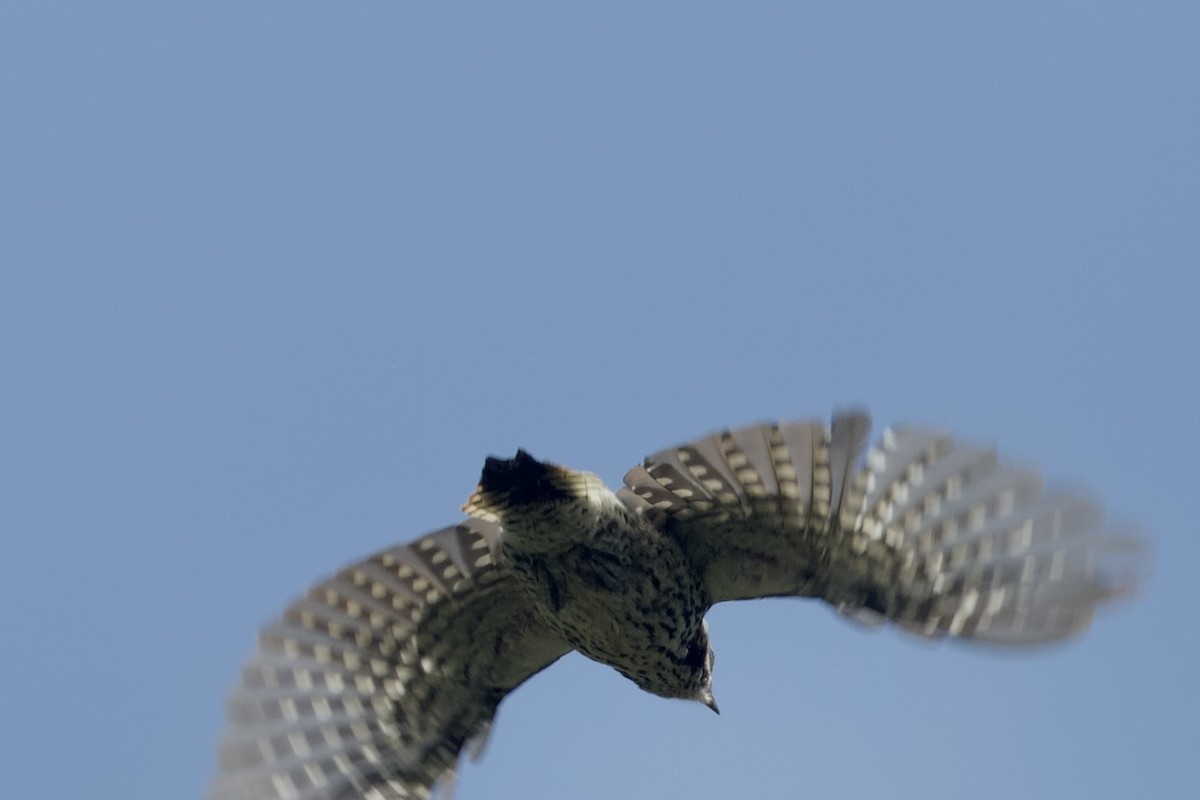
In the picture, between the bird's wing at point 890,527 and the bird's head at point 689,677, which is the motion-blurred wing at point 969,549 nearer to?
the bird's wing at point 890,527

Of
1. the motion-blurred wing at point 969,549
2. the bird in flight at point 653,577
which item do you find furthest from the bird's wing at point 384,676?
the motion-blurred wing at point 969,549

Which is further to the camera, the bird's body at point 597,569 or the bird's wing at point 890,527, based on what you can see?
the bird's wing at point 890,527

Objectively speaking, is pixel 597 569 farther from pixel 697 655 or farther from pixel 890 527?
pixel 890 527

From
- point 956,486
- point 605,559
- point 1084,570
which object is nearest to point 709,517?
point 605,559

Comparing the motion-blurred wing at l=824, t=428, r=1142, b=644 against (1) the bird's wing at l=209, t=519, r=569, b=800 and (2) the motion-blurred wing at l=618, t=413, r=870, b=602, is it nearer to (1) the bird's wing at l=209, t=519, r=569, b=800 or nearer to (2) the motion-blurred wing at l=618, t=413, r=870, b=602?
(2) the motion-blurred wing at l=618, t=413, r=870, b=602

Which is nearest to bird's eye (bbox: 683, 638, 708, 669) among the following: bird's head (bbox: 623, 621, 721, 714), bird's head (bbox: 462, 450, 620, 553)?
bird's head (bbox: 623, 621, 721, 714)

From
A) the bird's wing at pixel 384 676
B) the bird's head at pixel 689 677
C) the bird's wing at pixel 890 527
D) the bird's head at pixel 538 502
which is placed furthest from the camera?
the bird's wing at pixel 384 676

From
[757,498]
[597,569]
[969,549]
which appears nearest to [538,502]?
[597,569]

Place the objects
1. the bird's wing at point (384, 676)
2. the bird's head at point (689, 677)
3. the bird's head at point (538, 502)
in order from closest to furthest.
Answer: the bird's head at point (538, 502), the bird's head at point (689, 677), the bird's wing at point (384, 676)
